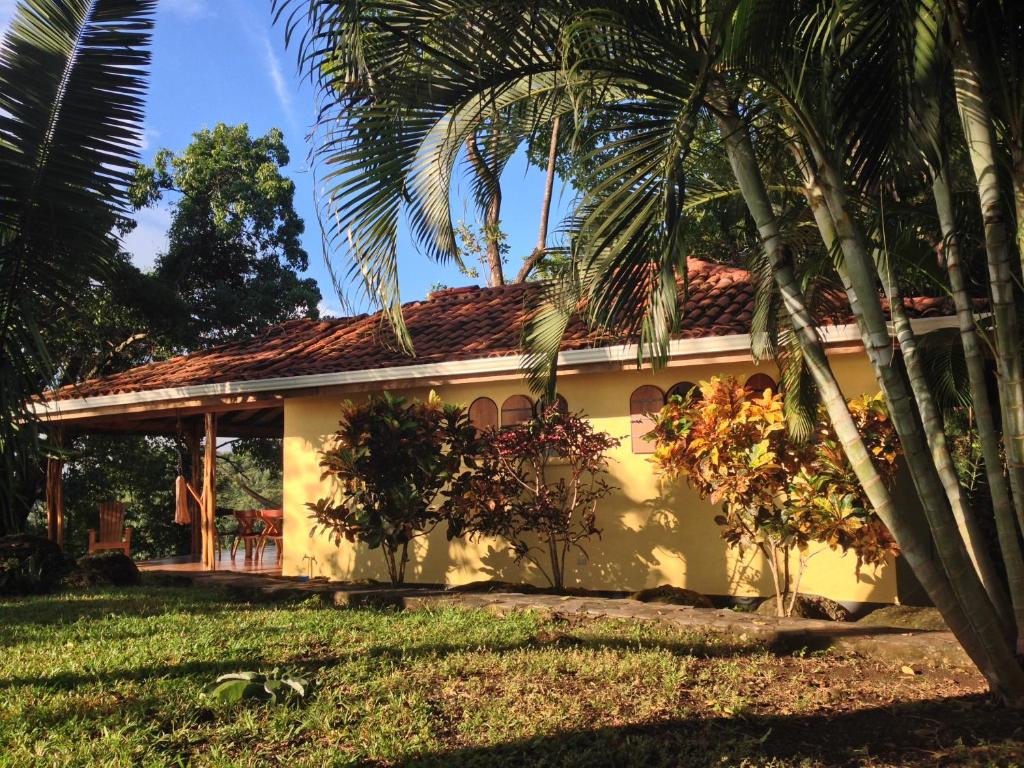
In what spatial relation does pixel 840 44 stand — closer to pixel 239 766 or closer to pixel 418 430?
pixel 239 766

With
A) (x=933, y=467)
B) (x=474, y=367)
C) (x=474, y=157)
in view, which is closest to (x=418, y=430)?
(x=474, y=367)

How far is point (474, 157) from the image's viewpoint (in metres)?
5.18

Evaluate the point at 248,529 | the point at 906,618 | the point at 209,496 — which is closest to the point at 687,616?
the point at 906,618

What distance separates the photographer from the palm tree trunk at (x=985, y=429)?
13.8 ft

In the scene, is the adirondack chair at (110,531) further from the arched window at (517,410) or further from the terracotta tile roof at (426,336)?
the arched window at (517,410)

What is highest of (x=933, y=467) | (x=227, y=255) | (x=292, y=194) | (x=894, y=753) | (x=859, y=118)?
(x=292, y=194)

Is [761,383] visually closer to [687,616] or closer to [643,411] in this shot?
[643,411]

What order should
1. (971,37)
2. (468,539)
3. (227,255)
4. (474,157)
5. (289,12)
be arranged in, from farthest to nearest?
(227,255) → (468,539) → (474,157) → (971,37) → (289,12)

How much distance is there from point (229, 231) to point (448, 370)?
14.2 meters

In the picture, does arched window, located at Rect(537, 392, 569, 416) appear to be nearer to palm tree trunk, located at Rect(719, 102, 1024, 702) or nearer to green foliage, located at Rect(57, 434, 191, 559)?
palm tree trunk, located at Rect(719, 102, 1024, 702)

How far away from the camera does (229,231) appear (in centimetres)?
2106

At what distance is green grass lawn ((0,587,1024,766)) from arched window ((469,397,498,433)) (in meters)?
3.20

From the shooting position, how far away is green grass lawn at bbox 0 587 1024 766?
12.1ft

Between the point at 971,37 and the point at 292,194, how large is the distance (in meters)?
20.6
